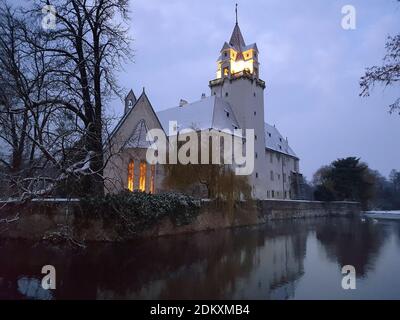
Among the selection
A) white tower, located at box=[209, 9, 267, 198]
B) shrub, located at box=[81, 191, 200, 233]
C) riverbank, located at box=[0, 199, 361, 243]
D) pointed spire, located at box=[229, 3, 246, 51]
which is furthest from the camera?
pointed spire, located at box=[229, 3, 246, 51]

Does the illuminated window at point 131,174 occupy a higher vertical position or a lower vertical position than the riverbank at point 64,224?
higher

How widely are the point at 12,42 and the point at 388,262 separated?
1775cm

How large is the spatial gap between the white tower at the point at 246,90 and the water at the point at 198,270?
27.3m

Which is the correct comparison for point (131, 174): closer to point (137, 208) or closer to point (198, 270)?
point (137, 208)

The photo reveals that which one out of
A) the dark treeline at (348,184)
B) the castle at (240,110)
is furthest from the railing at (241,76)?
the dark treeline at (348,184)

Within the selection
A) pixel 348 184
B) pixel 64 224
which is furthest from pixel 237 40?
pixel 64 224

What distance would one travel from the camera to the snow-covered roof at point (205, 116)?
40.0m

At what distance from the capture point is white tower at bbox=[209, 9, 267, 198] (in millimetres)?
43472

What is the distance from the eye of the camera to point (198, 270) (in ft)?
34.9

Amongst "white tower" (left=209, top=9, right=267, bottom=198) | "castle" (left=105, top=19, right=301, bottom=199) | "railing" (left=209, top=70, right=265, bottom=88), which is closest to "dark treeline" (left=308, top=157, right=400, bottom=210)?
"castle" (left=105, top=19, right=301, bottom=199)

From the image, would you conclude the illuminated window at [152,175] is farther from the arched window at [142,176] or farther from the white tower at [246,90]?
the white tower at [246,90]

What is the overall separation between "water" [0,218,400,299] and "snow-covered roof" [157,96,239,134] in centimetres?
2450

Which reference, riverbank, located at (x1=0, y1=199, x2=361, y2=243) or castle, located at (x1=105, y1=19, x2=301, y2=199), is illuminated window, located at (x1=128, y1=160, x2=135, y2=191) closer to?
riverbank, located at (x1=0, y1=199, x2=361, y2=243)
